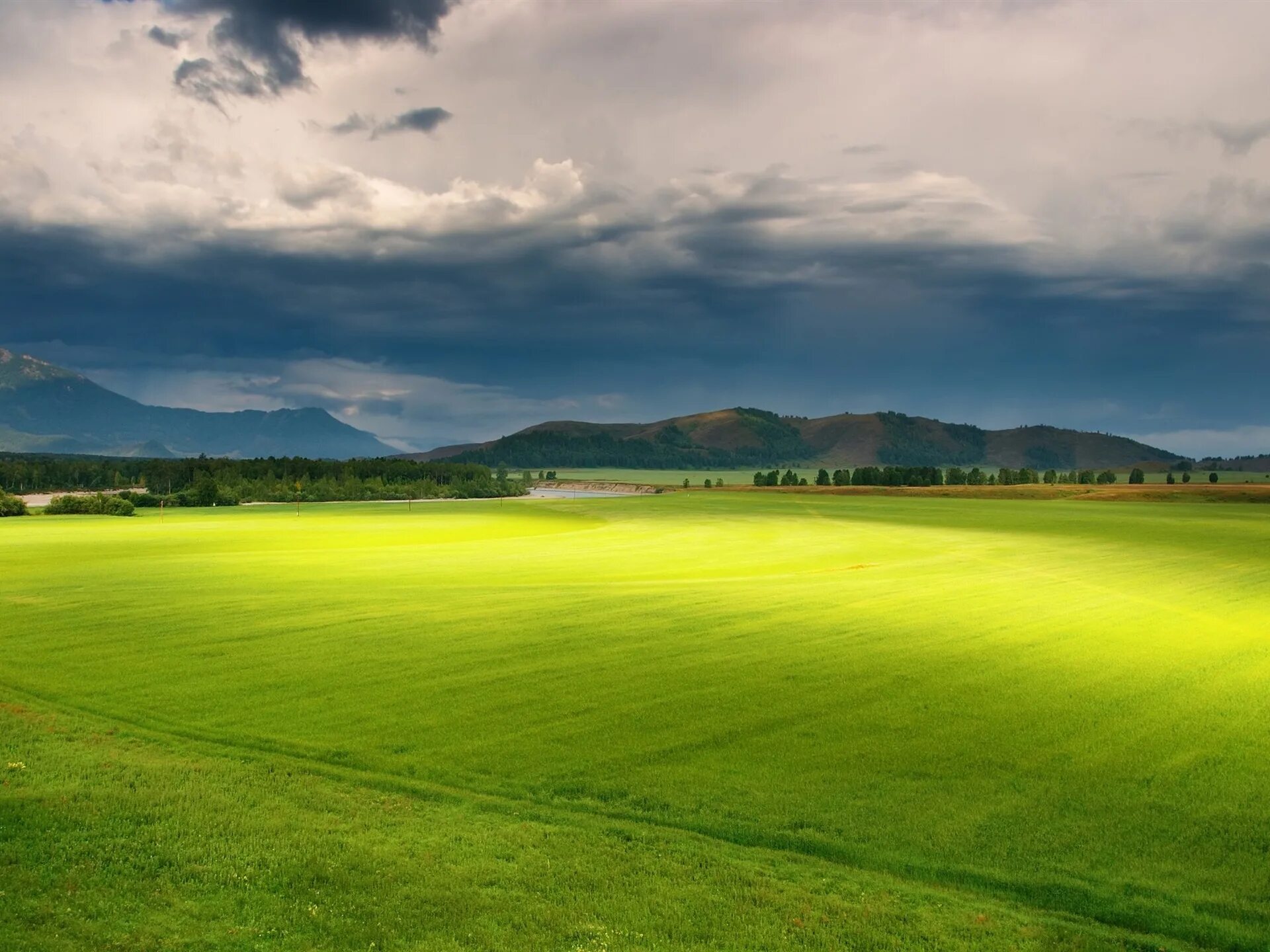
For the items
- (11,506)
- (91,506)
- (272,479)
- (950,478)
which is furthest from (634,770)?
(272,479)

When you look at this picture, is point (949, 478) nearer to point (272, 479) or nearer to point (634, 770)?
point (272, 479)

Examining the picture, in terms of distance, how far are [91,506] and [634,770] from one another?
11557 cm

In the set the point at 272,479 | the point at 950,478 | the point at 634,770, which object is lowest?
the point at 634,770

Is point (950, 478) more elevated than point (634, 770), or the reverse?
point (950, 478)

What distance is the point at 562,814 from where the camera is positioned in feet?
40.7

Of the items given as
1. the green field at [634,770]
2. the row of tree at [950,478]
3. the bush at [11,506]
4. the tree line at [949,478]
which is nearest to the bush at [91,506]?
the bush at [11,506]

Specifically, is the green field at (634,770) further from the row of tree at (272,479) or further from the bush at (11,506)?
the row of tree at (272,479)

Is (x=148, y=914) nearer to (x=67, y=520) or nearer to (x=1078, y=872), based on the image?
(x=1078, y=872)

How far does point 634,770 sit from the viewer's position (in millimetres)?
14203

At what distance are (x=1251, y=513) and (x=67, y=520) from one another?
397 feet

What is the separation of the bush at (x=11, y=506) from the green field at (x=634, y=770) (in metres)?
84.6

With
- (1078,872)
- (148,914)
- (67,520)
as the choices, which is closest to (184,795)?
(148,914)

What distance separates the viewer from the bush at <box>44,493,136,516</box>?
352 ft

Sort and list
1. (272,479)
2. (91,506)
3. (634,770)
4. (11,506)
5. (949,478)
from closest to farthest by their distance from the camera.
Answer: (634,770)
(11,506)
(91,506)
(949,478)
(272,479)
